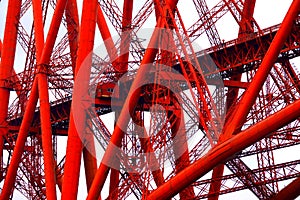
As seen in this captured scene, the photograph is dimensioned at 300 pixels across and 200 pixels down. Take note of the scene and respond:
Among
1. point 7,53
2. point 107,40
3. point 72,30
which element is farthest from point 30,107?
point 7,53

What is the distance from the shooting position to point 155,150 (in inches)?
1159

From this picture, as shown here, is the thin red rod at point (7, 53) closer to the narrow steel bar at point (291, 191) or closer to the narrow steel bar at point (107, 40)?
the narrow steel bar at point (107, 40)

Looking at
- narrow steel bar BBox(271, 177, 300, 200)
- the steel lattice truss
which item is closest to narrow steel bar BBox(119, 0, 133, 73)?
the steel lattice truss

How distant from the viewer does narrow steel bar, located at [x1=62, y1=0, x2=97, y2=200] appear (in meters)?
32.0

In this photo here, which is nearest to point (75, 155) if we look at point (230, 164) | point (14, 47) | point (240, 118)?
point (230, 164)

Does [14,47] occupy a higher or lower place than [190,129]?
higher

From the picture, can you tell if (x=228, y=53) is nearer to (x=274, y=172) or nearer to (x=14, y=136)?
(x=274, y=172)

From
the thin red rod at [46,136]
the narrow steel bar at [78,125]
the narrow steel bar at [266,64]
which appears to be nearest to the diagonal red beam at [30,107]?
the thin red rod at [46,136]

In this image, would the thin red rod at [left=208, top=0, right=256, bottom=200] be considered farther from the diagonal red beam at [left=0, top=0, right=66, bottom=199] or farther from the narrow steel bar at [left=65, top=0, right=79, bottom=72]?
the narrow steel bar at [left=65, top=0, right=79, bottom=72]

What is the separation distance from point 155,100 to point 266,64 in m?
7.94

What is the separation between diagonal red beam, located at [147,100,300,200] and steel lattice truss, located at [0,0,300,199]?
33mm

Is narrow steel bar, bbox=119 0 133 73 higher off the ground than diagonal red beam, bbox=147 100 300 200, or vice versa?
narrow steel bar, bbox=119 0 133 73

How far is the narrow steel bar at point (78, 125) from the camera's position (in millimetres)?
32031

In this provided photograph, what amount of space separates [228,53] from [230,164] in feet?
14.5
